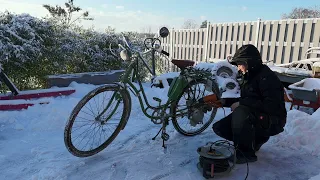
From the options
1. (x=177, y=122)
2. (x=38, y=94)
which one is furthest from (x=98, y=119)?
(x=38, y=94)

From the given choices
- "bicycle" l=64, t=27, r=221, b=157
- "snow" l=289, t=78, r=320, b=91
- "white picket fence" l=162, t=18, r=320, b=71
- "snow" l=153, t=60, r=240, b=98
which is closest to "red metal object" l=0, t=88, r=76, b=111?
"bicycle" l=64, t=27, r=221, b=157

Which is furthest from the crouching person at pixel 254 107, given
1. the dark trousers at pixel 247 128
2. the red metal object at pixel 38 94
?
the red metal object at pixel 38 94

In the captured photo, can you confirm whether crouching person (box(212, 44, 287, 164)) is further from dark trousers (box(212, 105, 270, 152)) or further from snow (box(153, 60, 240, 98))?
snow (box(153, 60, 240, 98))

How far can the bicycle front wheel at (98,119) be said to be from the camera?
2.61 meters

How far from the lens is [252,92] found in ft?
8.72

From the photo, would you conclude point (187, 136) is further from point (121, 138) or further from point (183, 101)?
point (121, 138)

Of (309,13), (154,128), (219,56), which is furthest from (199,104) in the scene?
(309,13)

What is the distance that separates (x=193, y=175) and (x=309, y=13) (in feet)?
56.2

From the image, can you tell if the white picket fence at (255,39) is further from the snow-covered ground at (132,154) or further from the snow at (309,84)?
the snow-covered ground at (132,154)

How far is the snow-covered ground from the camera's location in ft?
8.12

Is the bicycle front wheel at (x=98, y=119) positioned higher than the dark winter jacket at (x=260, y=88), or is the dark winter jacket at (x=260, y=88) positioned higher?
the dark winter jacket at (x=260, y=88)

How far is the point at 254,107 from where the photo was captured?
8.39 feet

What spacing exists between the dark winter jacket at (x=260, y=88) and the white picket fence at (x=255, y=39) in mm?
5318

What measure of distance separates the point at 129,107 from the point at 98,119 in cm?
35
